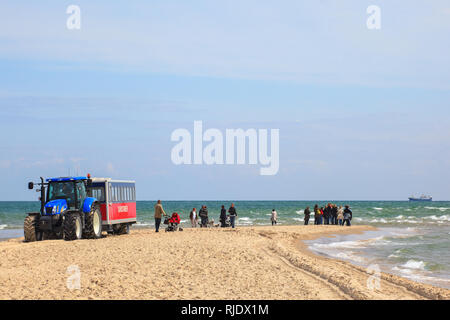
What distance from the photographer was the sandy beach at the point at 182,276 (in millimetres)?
11328

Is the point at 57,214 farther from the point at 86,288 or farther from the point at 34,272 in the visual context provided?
the point at 86,288

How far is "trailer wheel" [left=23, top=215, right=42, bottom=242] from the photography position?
2362 cm

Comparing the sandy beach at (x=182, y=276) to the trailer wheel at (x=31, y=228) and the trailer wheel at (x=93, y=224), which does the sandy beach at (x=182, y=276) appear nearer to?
the trailer wheel at (x=31, y=228)

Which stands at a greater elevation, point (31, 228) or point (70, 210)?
point (70, 210)

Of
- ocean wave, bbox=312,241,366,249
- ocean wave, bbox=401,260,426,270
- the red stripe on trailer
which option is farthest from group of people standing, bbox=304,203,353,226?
ocean wave, bbox=401,260,426,270

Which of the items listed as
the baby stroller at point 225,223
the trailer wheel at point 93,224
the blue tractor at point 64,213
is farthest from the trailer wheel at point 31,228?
the baby stroller at point 225,223

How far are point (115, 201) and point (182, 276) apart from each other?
14738 mm

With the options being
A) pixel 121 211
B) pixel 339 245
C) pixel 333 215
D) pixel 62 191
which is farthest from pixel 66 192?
pixel 333 215

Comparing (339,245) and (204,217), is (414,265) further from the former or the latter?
(204,217)

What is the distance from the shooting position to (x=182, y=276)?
13477mm

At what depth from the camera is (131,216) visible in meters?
30.5

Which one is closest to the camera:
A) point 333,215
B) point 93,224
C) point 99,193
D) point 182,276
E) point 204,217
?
point 182,276

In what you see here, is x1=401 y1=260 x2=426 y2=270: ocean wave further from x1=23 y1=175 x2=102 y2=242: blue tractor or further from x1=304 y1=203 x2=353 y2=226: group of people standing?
x1=304 y1=203 x2=353 y2=226: group of people standing
